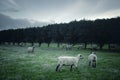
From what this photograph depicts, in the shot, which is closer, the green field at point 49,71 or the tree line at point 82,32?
the green field at point 49,71

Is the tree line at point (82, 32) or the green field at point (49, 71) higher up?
the tree line at point (82, 32)

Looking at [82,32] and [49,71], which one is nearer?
[49,71]

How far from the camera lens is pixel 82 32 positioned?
7438 cm

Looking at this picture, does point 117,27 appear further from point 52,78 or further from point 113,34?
point 52,78

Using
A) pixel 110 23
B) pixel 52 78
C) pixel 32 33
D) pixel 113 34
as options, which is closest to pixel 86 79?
pixel 52 78

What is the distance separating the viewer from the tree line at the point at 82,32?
65881 mm

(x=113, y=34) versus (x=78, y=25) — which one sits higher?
(x=78, y=25)

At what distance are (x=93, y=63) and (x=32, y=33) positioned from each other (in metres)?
89.0

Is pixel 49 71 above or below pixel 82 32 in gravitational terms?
below

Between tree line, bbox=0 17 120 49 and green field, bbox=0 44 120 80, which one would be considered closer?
green field, bbox=0 44 120 80

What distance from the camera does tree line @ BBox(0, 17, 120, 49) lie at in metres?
65.9

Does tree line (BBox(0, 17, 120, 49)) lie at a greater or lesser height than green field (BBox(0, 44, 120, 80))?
greater

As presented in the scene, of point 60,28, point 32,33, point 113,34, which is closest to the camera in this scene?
point 113,34

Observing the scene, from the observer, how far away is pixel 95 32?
69562 mm
